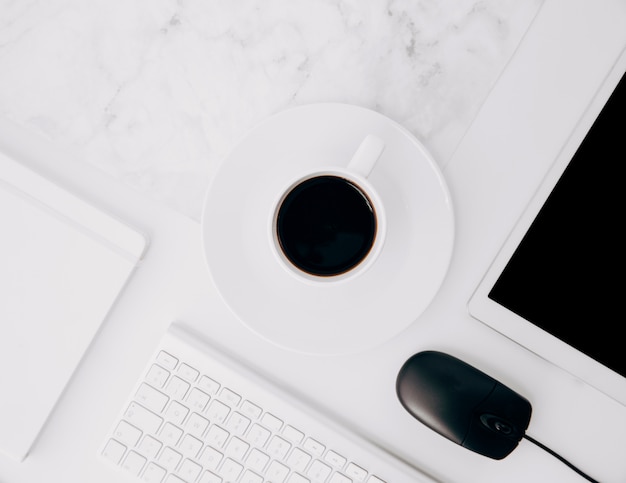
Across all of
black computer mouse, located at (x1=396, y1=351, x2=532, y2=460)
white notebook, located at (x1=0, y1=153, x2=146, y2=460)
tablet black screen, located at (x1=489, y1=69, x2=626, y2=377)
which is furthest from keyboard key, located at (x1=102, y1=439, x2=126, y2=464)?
tablet black screen, located at (x1=489, y1=69, x2=626, y2=377)

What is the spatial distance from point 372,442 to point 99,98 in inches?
20.2

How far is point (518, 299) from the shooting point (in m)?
0.48

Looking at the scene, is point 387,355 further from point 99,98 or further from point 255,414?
point 99,98

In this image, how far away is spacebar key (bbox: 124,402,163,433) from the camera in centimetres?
56

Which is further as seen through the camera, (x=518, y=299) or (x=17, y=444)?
(x=17, y=444)

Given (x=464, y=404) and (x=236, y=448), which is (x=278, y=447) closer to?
(x=236, y=448)

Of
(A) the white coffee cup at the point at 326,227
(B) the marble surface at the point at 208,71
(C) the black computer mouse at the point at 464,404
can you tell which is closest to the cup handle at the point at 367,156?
(A) the white coffee cup at the point at 326,227

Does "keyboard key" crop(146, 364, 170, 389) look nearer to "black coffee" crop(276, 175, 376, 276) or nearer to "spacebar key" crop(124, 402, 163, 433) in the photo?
"spacebar key" crop(124, 402, 163, 433)

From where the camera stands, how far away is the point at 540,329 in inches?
18.8

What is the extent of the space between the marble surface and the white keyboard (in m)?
0.18

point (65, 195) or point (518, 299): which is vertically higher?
point (518, 299)

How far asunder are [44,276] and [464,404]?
50cm

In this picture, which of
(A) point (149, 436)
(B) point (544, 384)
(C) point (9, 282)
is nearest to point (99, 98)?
(C) point (9, 282)

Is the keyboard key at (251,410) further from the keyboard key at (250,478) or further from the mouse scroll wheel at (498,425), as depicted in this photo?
the mouse scroll wheel at (498,425)
